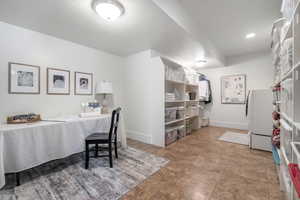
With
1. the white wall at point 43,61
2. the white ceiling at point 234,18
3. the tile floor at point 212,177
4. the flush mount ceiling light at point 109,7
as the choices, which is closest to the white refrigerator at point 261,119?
the tile floor at point 212,177

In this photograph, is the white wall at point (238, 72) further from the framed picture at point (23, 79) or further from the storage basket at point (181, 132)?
the framed picture at point (23, 79)

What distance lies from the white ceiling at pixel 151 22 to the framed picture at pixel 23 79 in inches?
26.0

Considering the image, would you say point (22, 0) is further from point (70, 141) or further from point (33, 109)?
point (70, 141)

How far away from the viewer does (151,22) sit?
1.98 metres

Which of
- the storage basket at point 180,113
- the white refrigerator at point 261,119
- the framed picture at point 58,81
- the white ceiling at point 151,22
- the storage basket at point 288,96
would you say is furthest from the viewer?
the storage basket at point 180,113

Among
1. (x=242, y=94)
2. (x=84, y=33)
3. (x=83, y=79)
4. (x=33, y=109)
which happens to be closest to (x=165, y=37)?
(x=84, y=33)

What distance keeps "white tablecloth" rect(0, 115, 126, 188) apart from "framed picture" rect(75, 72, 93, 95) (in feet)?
3.07

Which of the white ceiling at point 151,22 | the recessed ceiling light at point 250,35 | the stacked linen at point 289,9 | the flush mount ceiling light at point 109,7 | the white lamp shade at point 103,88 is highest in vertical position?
the recessed ceiling light at point 250,35

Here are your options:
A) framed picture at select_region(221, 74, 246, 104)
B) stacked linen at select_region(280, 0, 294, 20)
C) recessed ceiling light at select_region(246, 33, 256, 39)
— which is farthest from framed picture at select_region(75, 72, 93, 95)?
framed picture at select_region(221, 74, 246, 104)

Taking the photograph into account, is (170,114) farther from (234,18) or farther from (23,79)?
(23,79)

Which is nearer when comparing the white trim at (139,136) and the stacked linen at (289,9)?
the stacked linen at (289,9)

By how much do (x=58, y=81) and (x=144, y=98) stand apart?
1.81 meters

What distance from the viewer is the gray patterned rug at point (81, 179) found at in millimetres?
1436

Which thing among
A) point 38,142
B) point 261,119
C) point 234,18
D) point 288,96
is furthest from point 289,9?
point 38,142
